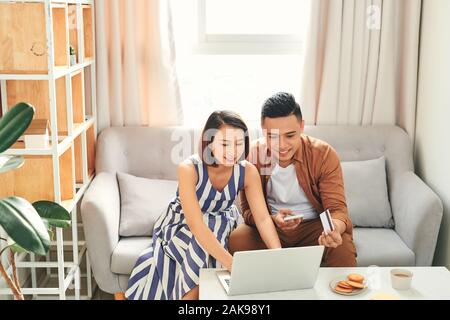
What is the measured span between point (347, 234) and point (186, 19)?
1.54 meters

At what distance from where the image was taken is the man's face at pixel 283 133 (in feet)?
8.63

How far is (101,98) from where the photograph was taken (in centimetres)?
348

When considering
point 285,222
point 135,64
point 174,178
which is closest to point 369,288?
point 285,222

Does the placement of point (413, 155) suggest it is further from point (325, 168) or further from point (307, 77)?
point (325, 168)

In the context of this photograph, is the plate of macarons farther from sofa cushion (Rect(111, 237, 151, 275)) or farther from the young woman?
sofa cushion (Rect(111, 237, 151, 275))

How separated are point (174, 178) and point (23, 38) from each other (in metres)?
1.20

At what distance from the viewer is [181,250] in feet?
8.70

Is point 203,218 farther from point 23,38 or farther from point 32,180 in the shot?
point 23,38

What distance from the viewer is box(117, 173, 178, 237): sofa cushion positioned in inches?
122

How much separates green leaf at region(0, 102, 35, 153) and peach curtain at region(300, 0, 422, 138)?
1916mm

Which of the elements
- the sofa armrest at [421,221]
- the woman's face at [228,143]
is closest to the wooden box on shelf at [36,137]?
the woman's face at [228,143]

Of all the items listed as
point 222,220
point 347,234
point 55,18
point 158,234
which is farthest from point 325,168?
point 55,18

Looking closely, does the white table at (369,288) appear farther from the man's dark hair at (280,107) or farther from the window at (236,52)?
the window at (236,52)

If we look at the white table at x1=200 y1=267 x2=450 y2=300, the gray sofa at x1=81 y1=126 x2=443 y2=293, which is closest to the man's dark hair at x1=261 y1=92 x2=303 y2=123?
the white table at x1=200 y1=267 x2=450 y2=300
